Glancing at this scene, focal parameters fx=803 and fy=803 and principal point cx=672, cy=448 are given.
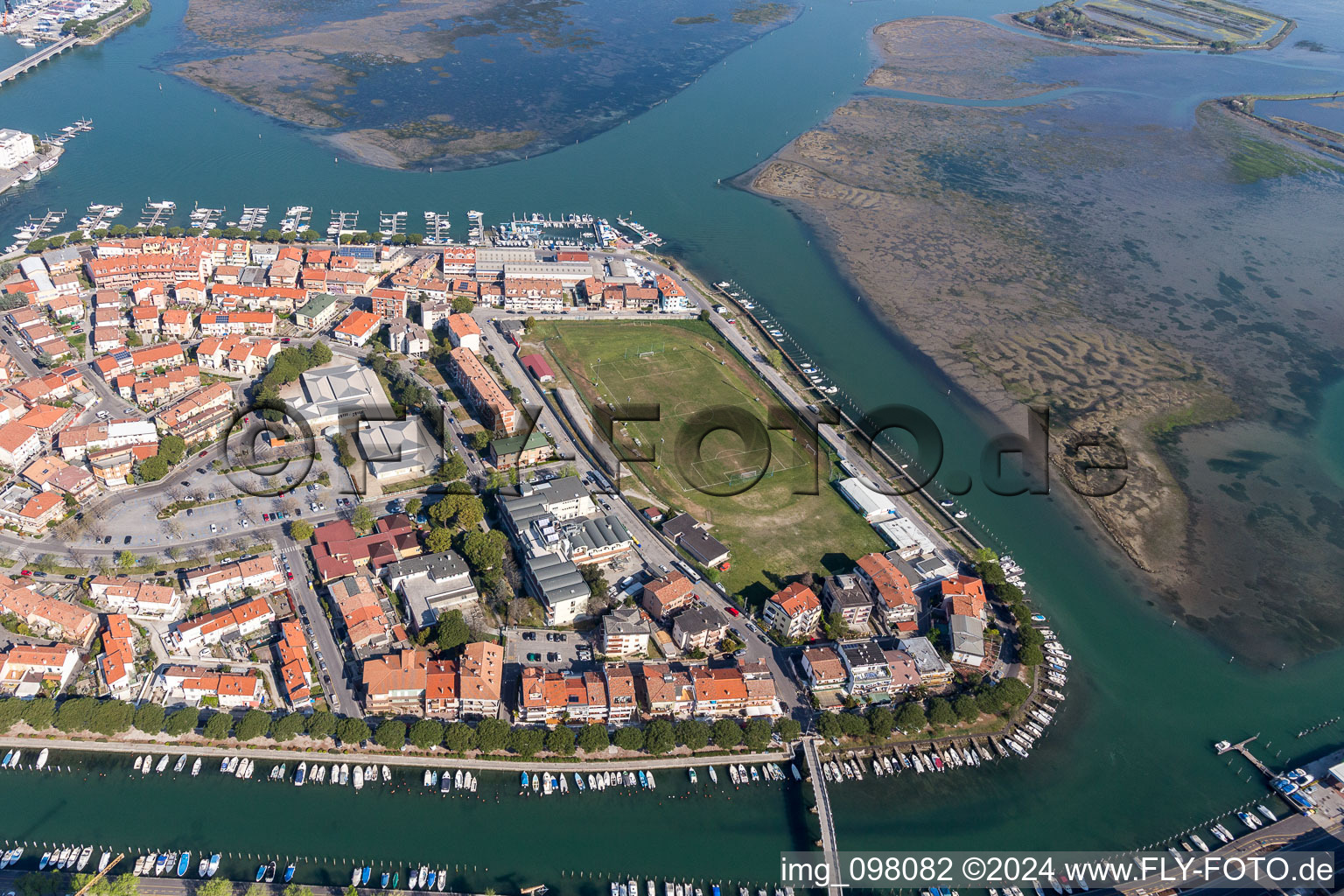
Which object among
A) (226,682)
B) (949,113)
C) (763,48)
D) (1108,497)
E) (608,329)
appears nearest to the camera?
(226,682)

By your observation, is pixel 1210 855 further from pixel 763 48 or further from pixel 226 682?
pixel 763 48

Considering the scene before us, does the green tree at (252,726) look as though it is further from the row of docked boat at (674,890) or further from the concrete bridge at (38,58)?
the concrete bridge at (38,58)

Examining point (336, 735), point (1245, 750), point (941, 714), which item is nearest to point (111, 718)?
point (336, 735)

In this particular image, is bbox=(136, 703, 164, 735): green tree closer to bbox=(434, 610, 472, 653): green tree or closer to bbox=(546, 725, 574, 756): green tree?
bbox=(434, 610, 472, 653): green tree

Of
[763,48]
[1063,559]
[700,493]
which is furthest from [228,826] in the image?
[763,48]

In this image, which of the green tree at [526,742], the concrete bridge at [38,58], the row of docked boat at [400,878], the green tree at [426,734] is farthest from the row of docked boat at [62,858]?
the concrete bridge at [38,58]

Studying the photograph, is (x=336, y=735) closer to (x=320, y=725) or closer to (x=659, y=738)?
(x=320, y=725)

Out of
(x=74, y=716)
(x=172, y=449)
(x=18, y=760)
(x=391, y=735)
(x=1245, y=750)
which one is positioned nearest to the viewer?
(x=18, y=760)
